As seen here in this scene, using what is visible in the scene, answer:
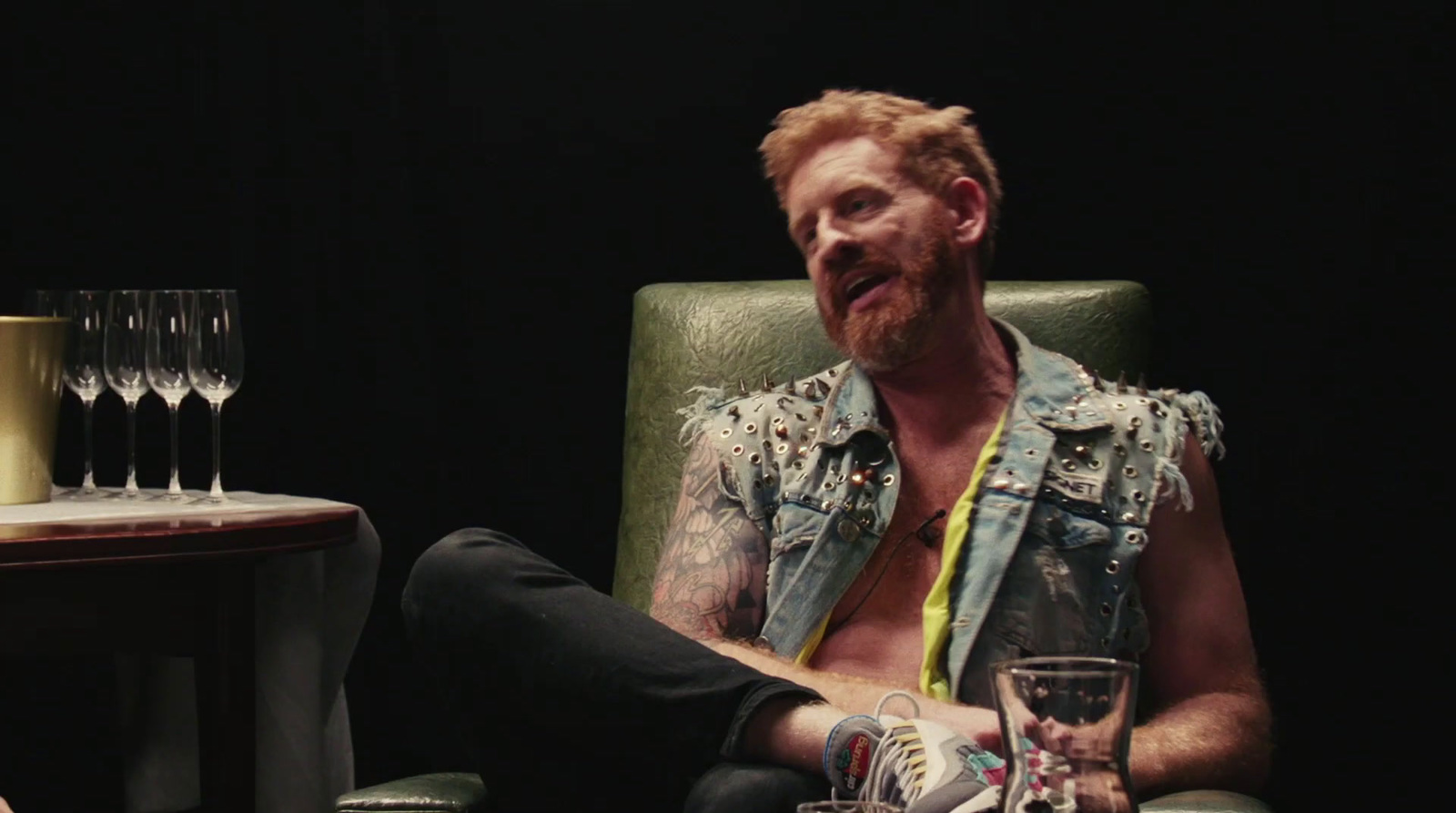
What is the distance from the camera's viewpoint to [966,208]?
2355 mm

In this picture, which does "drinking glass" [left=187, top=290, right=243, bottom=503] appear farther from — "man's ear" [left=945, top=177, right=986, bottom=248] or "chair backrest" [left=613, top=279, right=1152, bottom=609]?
"man's ear" [left=945, top=177, right=986, bottom=248]

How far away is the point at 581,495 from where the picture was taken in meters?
3.04

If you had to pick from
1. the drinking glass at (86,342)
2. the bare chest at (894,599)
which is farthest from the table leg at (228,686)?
the bare chest at (894,599)

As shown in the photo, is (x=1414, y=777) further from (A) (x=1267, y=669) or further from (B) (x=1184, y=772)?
(B) (x=1184, y=772)

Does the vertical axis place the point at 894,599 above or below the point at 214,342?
below

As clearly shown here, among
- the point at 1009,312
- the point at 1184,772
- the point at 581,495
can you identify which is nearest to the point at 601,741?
the point at 1184,772

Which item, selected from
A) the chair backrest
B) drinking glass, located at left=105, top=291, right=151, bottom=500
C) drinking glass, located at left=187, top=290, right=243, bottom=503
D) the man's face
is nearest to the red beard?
the man's face

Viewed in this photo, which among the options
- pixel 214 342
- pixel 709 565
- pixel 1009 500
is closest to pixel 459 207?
pixel 214 342

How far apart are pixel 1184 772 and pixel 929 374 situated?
628 millimetres

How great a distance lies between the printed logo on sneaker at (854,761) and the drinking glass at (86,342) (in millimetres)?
1202

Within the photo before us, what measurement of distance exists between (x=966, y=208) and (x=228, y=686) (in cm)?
112

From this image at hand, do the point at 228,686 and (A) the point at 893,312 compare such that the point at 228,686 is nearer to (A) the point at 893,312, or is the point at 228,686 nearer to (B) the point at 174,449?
(B) the point at 174,449

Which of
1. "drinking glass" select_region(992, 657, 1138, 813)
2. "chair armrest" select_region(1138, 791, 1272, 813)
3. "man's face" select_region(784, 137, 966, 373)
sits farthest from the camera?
"man's face" select_region(784, 137, 966, 373)

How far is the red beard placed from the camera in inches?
88.4
